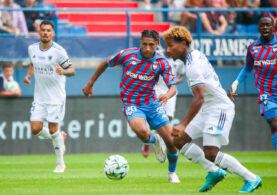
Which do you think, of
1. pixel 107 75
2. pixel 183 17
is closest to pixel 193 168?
pixel 107 75

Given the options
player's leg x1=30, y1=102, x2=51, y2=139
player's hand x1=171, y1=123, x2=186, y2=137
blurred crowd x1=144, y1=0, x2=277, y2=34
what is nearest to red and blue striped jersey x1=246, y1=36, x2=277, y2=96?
player's hand x1=171, y1=123, x2=186, y2=137

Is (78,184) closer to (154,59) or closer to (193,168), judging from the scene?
(154,59)

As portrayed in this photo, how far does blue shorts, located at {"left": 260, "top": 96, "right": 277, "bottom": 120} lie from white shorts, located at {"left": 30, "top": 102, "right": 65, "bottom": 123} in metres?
3.63

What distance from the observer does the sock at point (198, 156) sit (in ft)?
25.8

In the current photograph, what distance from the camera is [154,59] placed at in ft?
32.0

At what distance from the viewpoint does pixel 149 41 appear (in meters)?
9.52

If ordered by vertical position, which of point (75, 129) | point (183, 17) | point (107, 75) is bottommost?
point (75, 129)

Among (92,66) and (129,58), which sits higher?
(129,58)

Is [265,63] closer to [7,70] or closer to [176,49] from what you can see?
[176,49]

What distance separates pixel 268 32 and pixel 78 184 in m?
3.76

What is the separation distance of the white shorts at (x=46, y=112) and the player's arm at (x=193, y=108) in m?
4.50

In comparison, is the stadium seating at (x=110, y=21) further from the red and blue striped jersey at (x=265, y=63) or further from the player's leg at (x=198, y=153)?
the player's leg at (x=198, y=153)

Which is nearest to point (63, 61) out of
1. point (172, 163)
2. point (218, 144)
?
point (172, 163)

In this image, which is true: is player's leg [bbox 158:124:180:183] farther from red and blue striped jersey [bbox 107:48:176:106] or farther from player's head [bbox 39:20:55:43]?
player's head [bbox 39:20:55:43]
